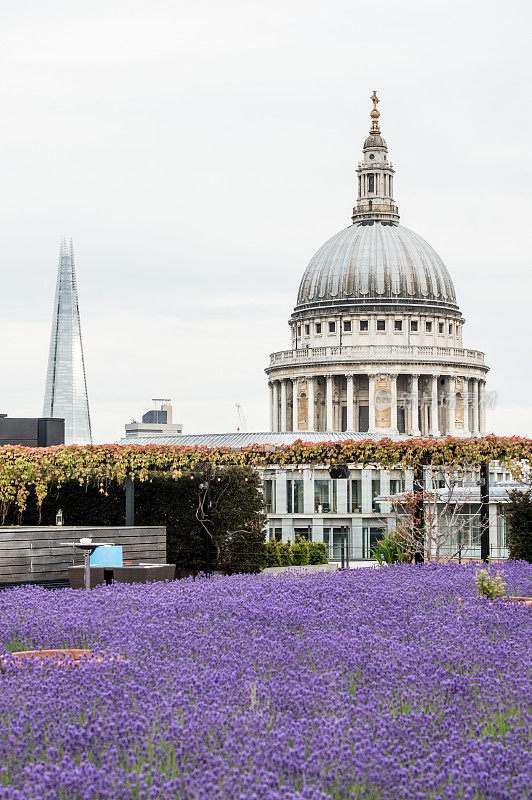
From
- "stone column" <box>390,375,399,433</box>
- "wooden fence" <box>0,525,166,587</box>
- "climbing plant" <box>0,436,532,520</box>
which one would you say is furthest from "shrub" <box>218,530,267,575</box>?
"stone column" <box>390,375,399,433</box>

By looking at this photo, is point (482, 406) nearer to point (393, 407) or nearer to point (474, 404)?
point (474, 404)

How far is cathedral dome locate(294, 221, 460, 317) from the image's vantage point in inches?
5502

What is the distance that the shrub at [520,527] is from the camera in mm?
24766

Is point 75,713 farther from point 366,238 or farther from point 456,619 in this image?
point 366,238

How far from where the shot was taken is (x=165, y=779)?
268 inches

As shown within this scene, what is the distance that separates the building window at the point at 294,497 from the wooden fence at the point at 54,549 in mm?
67458

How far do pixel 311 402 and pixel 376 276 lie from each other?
55.2ft

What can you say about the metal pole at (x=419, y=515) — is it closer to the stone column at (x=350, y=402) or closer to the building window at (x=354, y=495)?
the building window at (x=354, y=495)

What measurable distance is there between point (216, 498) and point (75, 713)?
18.0 meters

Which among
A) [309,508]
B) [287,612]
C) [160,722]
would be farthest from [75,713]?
[309,508]

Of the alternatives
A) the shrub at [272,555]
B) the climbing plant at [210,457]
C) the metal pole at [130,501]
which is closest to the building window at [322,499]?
the shrub at [272,555]

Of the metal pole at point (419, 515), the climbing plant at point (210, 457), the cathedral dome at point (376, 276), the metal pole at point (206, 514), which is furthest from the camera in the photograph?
the cathedral dome at point (376, 276)

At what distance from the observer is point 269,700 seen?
839 centimetres

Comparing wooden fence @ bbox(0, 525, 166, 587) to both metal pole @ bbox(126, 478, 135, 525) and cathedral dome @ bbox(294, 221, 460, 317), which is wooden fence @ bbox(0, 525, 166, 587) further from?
cathedral dome @ bbox(294, 221, 460, 317)
